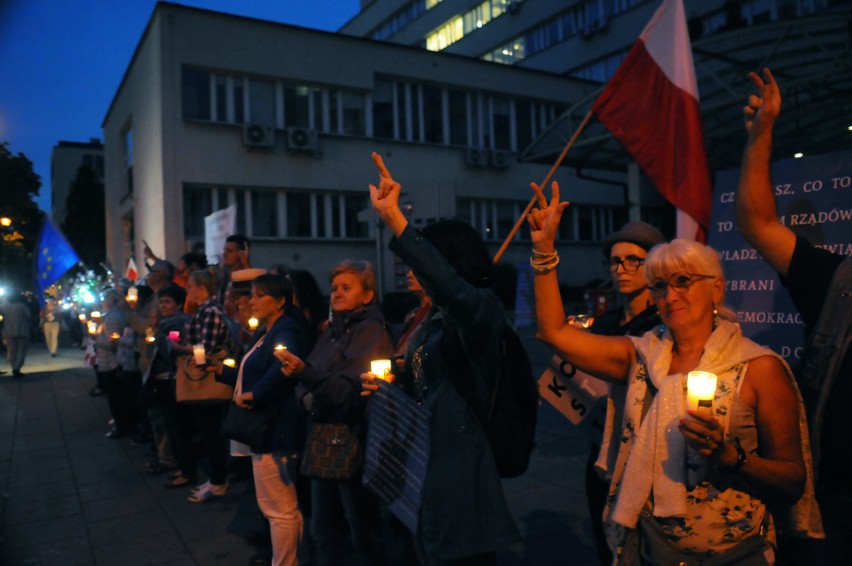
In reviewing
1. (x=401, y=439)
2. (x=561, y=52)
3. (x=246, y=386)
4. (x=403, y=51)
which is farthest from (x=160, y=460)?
(x=561, y=52)

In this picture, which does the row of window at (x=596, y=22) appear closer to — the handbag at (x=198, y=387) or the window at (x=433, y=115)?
the window at (x=433, y=115)

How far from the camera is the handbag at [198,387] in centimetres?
529

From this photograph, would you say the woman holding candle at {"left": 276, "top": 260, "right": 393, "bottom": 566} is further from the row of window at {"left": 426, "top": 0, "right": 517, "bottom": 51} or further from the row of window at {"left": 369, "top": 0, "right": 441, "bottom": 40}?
the row of window at {"left": 369, "top": 0, "right": 441, "bottom": 40}

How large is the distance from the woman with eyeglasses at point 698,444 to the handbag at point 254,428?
2188 millimetres

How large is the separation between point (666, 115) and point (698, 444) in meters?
3.07

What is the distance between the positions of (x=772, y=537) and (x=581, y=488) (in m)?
3.37

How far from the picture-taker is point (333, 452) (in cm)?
338

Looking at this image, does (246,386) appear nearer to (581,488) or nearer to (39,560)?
(39,560)

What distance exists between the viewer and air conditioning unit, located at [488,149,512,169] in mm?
22500

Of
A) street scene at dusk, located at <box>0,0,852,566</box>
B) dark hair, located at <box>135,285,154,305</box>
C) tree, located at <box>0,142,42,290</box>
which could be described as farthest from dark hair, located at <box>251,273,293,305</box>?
tree, located at <box>0,142,42,290</box>

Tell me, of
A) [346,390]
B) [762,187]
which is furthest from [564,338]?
[346,390]

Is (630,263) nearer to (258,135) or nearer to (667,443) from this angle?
(667,443)

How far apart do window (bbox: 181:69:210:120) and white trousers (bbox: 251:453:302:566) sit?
1627 cm

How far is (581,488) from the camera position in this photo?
5.35m
